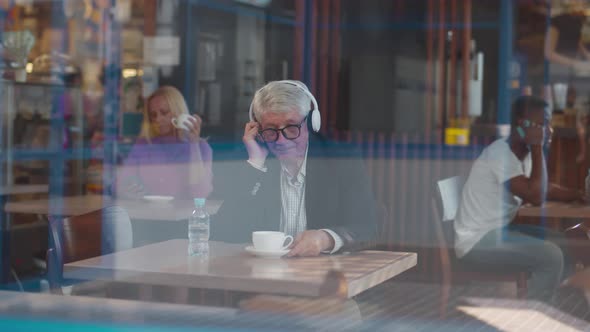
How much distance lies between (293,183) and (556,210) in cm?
193

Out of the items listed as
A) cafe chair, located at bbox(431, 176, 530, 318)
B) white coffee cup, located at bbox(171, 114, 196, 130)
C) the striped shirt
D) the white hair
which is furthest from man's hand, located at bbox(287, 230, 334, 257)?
white coffee cup, located at bbox(171, 114, 196, 130)

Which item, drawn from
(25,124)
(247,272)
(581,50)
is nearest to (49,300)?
(247,272)

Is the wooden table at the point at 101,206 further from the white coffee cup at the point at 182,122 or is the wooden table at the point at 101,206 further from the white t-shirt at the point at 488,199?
the white t-shirt at the point at 488,199

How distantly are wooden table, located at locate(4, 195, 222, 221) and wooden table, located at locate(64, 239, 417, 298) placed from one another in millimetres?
565

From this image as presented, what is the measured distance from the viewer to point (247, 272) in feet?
8.18

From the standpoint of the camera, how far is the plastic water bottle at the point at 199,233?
290 cm

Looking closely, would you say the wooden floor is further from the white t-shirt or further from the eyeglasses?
the white t-shirt

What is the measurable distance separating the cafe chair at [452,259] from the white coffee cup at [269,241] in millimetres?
1405

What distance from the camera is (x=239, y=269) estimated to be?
2.54 m

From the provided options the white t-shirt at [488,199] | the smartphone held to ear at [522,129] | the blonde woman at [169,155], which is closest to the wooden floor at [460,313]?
the white t-shirt at [488,199]

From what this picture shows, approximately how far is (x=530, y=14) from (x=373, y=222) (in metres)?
5.56

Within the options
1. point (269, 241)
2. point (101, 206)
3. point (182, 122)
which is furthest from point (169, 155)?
point (269, 241)

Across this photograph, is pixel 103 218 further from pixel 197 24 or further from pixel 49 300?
pixel 197 24

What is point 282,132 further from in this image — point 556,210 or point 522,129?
point 522,129
